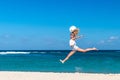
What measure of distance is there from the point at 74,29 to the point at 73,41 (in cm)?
42

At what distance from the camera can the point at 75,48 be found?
1305cm

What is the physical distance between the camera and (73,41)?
12.9 m
